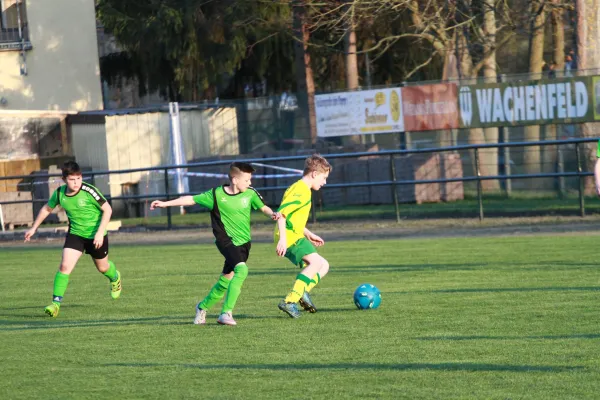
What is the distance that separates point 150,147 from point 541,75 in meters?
11.6

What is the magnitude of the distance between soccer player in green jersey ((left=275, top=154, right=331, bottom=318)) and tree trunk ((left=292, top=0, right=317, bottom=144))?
56.3ft

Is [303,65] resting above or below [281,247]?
above

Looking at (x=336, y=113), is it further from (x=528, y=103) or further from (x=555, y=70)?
(x=555, y=70)

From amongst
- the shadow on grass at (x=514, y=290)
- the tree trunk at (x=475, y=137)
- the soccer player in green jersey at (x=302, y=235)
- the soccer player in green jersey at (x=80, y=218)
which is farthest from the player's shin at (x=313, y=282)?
the tree trunk at (x=475, y=137)

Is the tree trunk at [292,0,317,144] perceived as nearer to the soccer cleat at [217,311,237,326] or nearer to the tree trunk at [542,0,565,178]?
the tree trunk at [542,0,565,178]

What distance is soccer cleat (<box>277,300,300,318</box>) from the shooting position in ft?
30.9

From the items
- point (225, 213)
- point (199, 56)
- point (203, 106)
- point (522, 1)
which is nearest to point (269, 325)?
point (225, 213)

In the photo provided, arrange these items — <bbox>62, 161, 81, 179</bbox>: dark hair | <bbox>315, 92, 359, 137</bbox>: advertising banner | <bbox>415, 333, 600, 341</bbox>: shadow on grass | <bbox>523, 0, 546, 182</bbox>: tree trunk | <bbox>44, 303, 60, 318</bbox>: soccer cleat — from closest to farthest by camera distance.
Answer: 1. <bbox>415, 333, 600, 341</bbox>: shadow on grass
2. <bbox>44, 303, 60, 318</bbox>: soccer cleat
3. <bbox>62, 161, 81, 179</bbox>: dark hair
4. <bbox>523, 0, 546, 182</bbox>: tree trunk
5. <bbox>315, 92, 359, 137</bbox>: advertising banner

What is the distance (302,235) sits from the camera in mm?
9852

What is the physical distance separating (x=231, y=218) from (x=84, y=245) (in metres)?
2.60

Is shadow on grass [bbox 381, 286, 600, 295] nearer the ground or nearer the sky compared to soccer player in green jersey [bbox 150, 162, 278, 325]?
nearer the ground

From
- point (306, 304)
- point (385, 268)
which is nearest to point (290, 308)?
point (306, 304)

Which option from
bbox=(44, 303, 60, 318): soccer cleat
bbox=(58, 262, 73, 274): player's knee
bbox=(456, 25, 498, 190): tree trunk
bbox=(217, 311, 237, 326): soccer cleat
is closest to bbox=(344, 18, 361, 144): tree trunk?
bbox=(456, 25, 498, 190): tree trunk

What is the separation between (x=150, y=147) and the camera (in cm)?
3052
